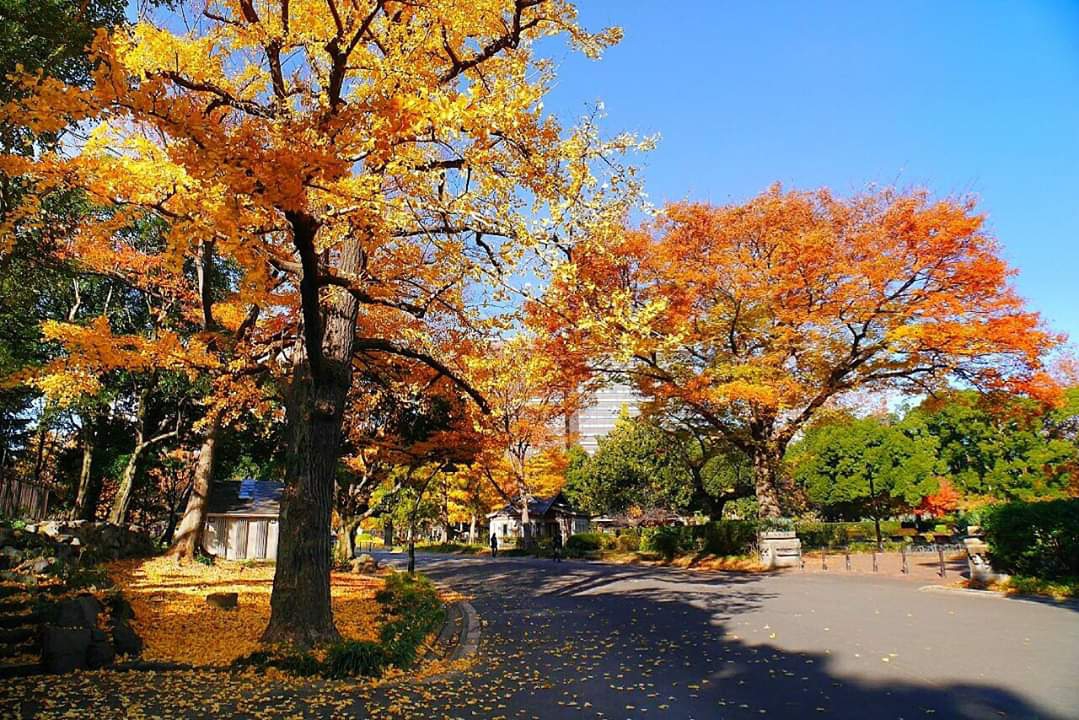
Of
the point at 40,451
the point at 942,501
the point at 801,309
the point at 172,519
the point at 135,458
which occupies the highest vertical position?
the point at 801,309

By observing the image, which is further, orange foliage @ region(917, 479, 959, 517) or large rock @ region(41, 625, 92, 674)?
orange foliage @ region(917, 479, 959, 517)

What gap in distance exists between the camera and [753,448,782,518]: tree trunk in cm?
2003

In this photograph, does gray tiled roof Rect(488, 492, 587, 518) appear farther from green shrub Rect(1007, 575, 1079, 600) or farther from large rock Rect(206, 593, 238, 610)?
large rock Rect(206, 593, 238, 610)

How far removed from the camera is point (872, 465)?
34906 mm

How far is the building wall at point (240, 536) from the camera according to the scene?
2275cm

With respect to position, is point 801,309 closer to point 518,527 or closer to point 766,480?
point 766,480

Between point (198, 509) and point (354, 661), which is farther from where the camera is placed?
point (198, 509)

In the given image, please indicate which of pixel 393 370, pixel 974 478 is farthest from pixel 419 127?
pixel 974 478

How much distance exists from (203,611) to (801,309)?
16011 mm

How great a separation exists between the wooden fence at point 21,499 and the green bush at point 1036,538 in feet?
68.0

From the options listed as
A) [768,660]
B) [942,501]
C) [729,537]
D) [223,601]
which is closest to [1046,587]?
[768,660]

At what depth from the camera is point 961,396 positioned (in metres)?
16.9

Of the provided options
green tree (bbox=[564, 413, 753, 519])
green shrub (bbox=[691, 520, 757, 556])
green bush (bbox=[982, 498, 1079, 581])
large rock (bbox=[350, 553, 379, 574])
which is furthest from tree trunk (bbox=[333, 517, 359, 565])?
green tree (bbox=[564, 413, 753, 519])

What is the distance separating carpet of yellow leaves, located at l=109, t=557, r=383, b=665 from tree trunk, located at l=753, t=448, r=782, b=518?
12.9 metres
